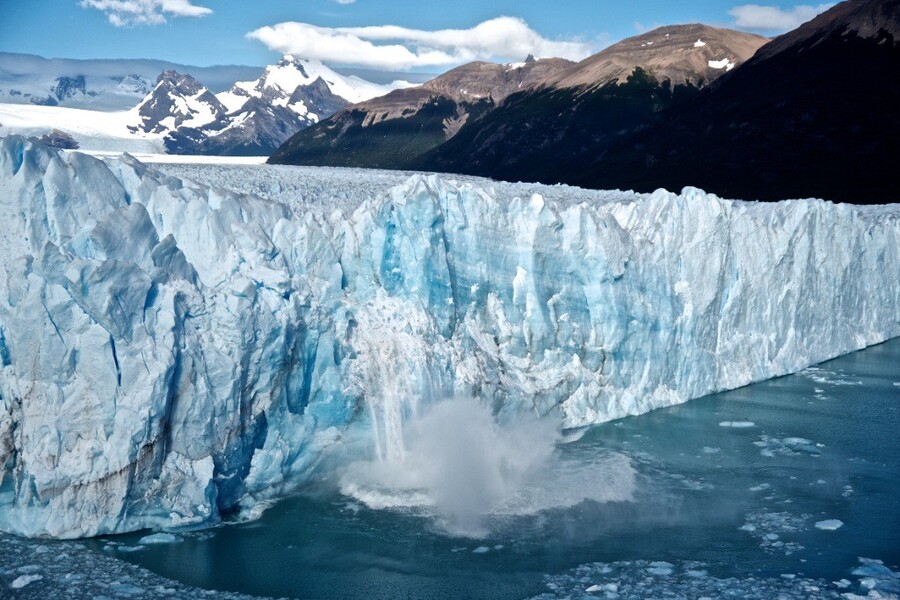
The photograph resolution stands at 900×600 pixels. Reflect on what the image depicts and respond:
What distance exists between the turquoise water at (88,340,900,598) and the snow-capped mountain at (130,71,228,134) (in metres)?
149

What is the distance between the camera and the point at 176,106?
16862 centimetres

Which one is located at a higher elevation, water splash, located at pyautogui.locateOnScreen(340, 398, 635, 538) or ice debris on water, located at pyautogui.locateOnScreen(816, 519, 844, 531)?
water splash, located at pyautogui.locateOnScreen(340, 398, 635, 538)

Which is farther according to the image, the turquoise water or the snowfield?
the snowfield

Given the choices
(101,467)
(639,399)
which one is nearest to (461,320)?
(639,399)

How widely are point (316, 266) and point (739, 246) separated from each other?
829 cm

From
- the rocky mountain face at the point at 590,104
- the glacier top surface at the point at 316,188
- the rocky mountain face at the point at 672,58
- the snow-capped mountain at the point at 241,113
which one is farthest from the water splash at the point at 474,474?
the snow-capped mountain at the point at 241,113

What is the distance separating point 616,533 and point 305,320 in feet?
15.6

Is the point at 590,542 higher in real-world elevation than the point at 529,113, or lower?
lower

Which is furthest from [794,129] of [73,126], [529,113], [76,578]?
[73,126]

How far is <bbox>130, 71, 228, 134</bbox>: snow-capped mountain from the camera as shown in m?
157

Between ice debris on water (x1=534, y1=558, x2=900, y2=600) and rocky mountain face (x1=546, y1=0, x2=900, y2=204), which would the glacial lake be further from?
rocky mountain face (x1=546, y1=0, x2=900, y2=204)

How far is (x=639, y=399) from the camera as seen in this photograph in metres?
14.0

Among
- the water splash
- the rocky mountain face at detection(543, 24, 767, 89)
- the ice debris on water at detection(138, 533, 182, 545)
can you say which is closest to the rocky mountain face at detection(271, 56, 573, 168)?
the rocky mountain face at detection(543, 24, 767, 89)

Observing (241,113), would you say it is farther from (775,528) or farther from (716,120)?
(775,528)
